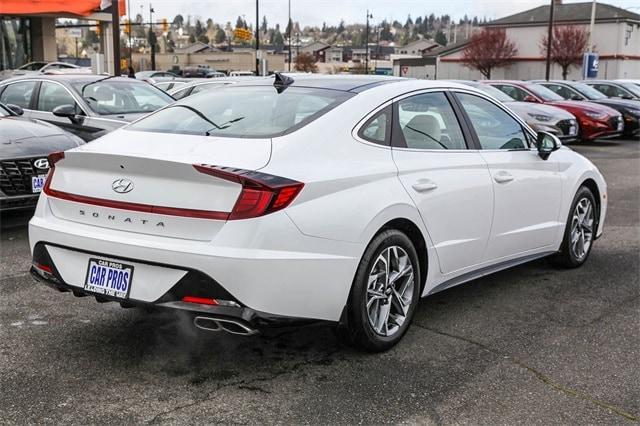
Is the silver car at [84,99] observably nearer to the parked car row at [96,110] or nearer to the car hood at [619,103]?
the parked car row at [96,110]

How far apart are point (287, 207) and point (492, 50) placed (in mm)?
69705

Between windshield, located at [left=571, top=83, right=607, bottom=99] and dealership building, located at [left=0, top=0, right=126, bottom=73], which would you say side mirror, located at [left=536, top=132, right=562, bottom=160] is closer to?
windshield, located at [left=571, top=83, right=607, bottom=99]

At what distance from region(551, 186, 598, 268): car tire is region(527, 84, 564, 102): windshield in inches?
499

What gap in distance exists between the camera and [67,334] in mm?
4309

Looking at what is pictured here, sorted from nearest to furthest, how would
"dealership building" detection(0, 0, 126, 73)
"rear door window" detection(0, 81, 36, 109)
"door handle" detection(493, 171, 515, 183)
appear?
"door handle" detection(493, 171, 515, 183)
"rear door window" detection(0, 81, 36, 109)
"dealership building" detection(0, 0, 126, 73)

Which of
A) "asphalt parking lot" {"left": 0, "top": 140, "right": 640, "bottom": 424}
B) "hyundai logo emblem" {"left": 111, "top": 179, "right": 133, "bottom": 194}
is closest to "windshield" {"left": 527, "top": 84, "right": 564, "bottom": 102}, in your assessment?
"asphalt parking lot" {"left": 0, "top": 140, "right": 640, "bottom": 424}

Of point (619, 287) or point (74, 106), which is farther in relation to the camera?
point (74, 106)

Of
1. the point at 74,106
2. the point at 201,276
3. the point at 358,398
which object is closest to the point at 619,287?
the point at 358,398

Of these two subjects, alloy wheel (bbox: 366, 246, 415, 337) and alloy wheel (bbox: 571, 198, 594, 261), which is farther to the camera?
alloy wheel (bbox: 571, 198, 594, 261)

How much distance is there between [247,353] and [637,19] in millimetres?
68917

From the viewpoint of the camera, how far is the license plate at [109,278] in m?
3.55

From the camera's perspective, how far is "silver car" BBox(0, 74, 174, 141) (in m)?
9.21

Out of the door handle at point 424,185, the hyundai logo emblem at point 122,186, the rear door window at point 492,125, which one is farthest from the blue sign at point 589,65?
the hyundai logo emblem at point 122,186

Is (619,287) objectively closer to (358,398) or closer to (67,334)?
(358,398)
